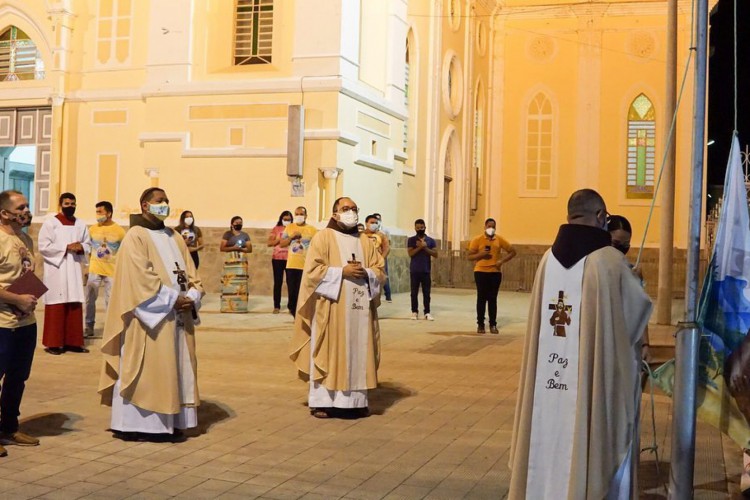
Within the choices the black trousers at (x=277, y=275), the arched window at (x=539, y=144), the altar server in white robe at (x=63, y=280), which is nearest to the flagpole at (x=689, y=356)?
the altar server in white robe at (x=63, y=280)

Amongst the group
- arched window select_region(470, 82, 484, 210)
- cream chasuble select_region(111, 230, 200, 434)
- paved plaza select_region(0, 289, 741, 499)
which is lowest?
paved plaza select_region(0, 289, 741, 499)

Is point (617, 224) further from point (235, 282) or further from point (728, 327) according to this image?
point (235, 282)

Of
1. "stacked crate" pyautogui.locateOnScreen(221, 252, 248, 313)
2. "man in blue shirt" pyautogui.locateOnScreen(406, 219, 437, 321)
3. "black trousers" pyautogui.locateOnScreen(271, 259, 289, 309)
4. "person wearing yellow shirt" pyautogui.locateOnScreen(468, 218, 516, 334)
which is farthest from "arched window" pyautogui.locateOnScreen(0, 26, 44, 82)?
"person wearing yellow shirt" pyautogui.locateOnScreen(468, 218, 516, 334)

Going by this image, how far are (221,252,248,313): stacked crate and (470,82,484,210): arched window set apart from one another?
49.0ft

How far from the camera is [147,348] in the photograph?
22.2ft

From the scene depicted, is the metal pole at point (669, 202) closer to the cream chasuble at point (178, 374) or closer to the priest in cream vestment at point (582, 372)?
the cream chasuble at point (178, 374)

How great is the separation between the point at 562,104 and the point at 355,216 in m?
23.9

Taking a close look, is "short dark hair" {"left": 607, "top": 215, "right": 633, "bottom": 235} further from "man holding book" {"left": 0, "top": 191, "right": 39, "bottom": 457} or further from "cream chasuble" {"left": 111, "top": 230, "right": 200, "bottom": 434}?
"man holding book" {"left": 0, "top": 191, "right": 39, "bottom": 457}

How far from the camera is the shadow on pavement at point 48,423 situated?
277 inches

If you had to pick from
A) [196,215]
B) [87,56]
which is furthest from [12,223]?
[87,56]

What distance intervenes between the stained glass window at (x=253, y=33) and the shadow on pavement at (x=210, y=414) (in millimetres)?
13016

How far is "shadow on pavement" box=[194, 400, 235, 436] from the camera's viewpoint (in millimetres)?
7352

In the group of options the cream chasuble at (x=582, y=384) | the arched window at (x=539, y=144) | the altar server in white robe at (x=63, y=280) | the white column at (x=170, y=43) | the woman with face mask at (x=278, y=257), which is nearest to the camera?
the cream chasuble at (x=582, y=384)


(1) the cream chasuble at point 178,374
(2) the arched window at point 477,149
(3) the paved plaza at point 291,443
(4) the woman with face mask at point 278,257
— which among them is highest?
(2) the arched window at point 477,149
